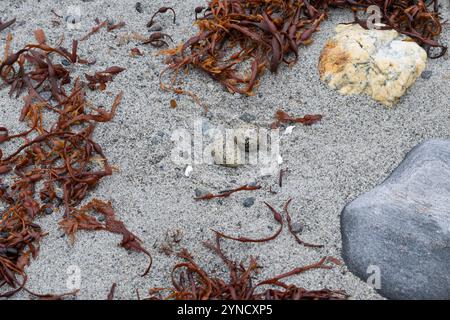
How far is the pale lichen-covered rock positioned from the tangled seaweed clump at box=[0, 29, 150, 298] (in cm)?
107

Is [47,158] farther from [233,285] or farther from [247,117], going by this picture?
[233,285]

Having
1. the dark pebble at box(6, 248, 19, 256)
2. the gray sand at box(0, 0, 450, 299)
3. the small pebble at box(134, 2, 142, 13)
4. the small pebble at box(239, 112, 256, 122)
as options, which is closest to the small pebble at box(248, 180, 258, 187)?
the gray sand at box(0, 0, 450, 299)

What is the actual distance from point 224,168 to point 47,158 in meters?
0.81

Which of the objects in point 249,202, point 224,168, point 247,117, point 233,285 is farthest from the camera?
point 247,117

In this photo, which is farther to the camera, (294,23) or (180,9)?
(180,9)

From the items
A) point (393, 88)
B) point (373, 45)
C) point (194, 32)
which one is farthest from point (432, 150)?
point (194, 32)

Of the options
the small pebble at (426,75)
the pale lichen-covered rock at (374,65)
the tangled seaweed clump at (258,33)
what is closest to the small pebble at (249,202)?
→ the tangled seaweed clump at (258,33)

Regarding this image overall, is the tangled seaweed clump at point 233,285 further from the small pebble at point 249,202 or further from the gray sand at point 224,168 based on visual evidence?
the small pebble at point 249,202

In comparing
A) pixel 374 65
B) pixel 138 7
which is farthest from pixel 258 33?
pixel 138 7

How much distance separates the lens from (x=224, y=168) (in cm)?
315

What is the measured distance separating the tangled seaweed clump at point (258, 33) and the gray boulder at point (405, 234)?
34.4 inches

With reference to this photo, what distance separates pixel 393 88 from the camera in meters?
3.32
